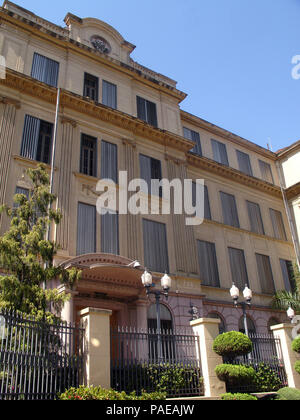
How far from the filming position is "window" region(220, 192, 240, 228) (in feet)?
84.5

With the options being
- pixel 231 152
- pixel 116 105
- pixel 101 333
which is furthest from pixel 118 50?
pixel 101 333

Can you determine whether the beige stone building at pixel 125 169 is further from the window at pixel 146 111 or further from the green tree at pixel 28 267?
the green tree at pixel 28 267

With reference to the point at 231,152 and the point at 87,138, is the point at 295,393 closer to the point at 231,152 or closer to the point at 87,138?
the point at 87,138

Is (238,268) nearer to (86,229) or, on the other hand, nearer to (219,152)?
(219,152)

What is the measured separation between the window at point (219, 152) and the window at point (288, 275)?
8.27 meters

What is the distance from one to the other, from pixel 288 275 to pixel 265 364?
14245 millimetres

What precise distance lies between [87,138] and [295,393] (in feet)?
50.2

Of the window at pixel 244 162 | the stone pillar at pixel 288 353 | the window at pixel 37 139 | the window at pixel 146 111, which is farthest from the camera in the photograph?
the window at pixel 244 162

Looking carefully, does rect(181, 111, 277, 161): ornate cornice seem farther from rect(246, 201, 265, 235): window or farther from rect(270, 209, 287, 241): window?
rect(270, 209, 287, 241): window

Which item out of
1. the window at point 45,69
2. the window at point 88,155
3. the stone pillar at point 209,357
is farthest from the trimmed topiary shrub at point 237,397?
the window at point 45,69

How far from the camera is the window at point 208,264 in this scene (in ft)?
73.3

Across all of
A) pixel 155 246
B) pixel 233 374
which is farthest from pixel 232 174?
pixel 233 374

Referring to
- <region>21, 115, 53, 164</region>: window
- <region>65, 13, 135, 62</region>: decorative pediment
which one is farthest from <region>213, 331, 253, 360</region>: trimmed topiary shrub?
<region>65, 13, 135, 62</region>: decorative pediment

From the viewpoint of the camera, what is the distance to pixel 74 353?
32.7 feet
